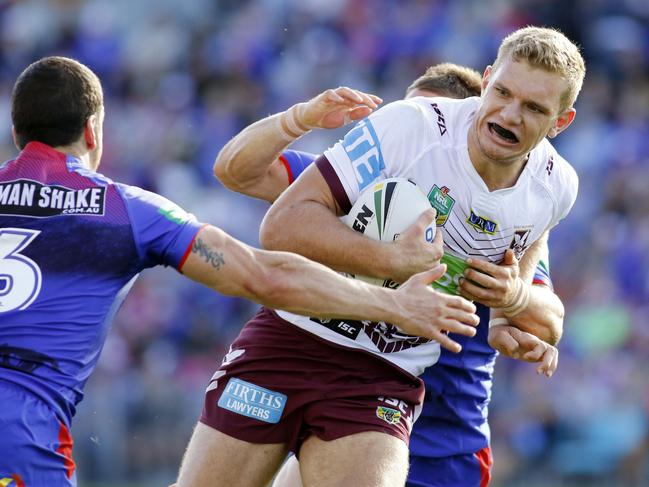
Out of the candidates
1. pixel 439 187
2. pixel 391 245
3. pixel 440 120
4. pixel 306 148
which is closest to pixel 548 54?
pixel 440 120

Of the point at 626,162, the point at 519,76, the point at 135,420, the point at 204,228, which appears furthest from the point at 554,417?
the point at 204,228

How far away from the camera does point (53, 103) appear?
4941 mm

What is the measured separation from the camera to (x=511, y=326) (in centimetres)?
571

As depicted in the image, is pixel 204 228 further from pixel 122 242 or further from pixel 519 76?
pixel 519 76

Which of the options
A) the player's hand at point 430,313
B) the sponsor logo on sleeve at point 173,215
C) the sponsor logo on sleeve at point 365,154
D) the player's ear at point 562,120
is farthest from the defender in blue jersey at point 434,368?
the sponsor logo on sleeve at point 173,215

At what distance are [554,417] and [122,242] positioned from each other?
7.17 meters

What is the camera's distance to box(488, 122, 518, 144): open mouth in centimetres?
530

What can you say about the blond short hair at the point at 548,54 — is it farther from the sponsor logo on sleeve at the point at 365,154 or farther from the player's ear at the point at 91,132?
the player's ear at the point at 91,132

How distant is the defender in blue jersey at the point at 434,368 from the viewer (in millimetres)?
5797

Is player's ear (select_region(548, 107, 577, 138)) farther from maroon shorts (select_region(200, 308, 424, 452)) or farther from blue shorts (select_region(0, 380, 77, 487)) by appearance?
blue shorts (select_region(0, 380, 77, 487))

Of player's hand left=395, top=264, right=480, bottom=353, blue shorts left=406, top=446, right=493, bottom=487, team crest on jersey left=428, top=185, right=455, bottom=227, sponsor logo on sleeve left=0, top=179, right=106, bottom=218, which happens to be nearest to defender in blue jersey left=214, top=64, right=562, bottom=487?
blue shorts left=406, top=446, right=493, bottom=487

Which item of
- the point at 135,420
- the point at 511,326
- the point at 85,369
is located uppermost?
the point at 511,326

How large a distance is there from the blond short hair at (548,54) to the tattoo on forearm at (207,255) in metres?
1.68

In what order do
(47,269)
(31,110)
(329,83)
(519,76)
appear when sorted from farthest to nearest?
1. (329,83)
2. (519,76)
3. (31,110)
4. (47,269)
